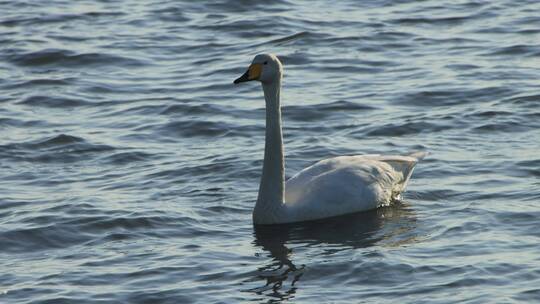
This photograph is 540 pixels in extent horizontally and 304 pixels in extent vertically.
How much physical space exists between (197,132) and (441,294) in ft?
19.6

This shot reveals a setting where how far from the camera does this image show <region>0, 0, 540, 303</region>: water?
398 inches

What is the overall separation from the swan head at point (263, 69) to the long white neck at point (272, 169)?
0.07 metres

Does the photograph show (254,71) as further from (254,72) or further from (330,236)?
(330,236)

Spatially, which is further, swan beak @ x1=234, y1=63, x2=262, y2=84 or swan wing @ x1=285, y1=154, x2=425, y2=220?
swan wing @ x1=285, y1=154, x2=425, y2=220

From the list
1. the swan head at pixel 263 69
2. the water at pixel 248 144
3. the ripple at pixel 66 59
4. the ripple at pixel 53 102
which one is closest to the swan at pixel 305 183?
the swan head at pixel 263 69

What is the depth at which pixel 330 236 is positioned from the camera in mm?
11258

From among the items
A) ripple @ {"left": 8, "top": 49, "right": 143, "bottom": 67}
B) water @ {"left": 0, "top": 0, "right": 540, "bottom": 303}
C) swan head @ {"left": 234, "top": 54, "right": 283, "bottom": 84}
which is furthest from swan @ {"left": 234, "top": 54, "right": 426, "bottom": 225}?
ripple @ {"left": 8, "top": 49, "right": 143, "bottom": 67}

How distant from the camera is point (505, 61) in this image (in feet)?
58.2

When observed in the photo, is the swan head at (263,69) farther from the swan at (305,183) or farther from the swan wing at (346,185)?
the swan wing at (346,185)

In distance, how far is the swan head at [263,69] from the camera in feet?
37.7

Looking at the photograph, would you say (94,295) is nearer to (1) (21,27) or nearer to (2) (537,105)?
(2) (537,105)

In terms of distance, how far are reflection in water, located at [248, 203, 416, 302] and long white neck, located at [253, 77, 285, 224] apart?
0.43 feet

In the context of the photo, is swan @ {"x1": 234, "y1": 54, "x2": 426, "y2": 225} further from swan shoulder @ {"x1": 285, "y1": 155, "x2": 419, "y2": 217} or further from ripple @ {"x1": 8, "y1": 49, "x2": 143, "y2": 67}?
ripple @ {"x1": 8, "y1": 49, "x2": 143, "y2": 67}

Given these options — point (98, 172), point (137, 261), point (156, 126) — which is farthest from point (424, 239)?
point (156, 126)
